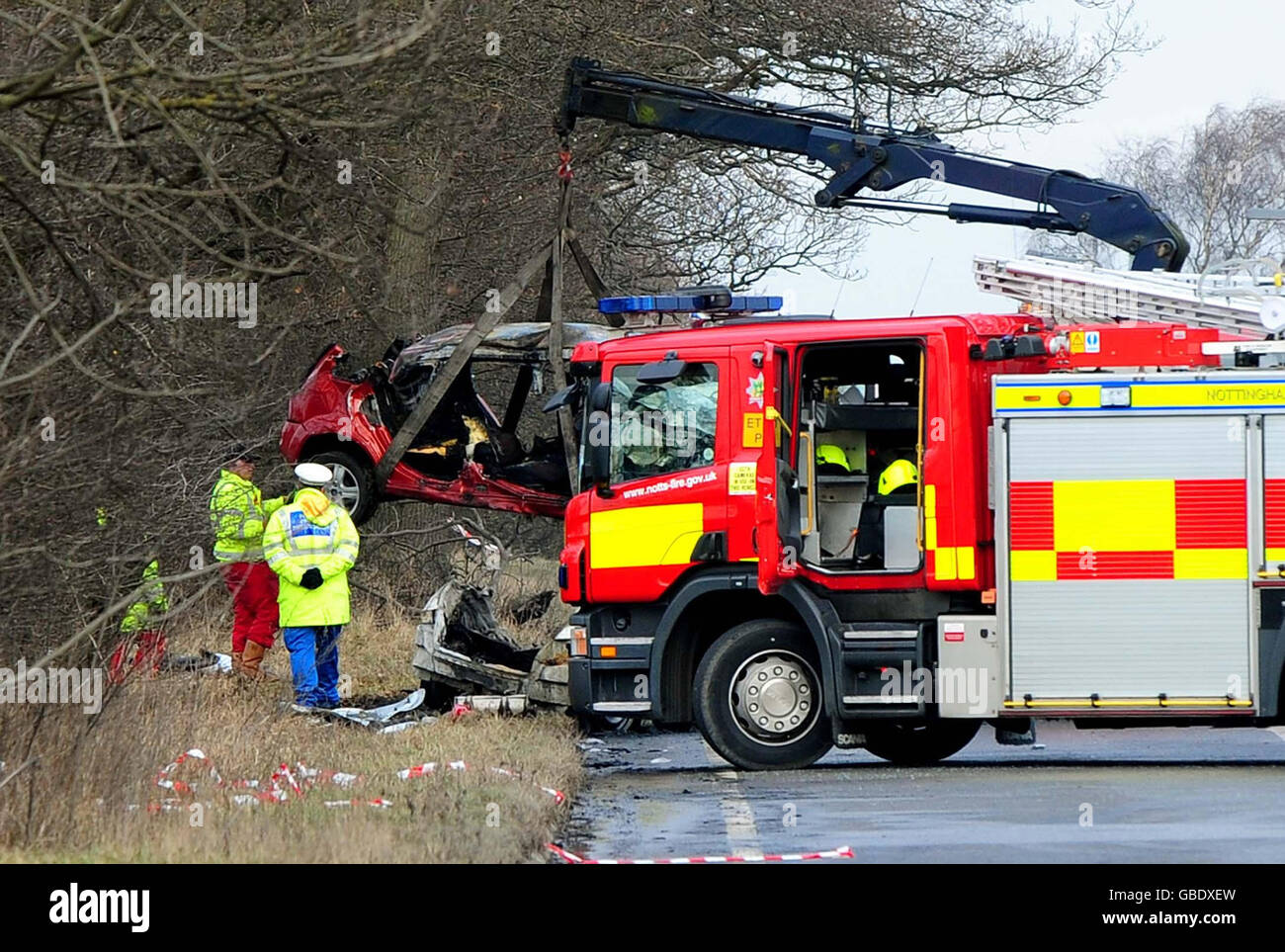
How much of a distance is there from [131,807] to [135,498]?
1.34m

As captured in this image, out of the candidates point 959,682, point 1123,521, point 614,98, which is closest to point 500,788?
point 959,682

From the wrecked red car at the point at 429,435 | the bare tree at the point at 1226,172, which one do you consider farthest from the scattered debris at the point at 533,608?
the bare tree at the point at 1226,172

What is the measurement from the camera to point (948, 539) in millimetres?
11938

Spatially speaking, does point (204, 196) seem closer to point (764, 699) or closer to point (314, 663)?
point (764, 699)

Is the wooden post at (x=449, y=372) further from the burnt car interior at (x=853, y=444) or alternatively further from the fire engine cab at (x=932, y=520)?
the burnt car interior at (x=853, y=444)

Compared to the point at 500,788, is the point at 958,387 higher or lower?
higher

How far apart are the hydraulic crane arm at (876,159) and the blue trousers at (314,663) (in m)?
4.66

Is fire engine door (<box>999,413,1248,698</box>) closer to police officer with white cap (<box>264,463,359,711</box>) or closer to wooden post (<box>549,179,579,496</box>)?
wooden post (<box>549,179,579,496</box>)

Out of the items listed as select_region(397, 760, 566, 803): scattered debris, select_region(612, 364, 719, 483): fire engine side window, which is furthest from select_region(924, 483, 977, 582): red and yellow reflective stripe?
select_region(397, 760, 566, 803): scattered debris

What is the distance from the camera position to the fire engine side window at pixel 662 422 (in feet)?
40.7

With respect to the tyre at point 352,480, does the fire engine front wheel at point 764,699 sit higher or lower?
lower

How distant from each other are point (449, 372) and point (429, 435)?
2.08 ft

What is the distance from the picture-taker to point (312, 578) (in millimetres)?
14508

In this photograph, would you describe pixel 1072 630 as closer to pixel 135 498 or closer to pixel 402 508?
pixel 135 498
